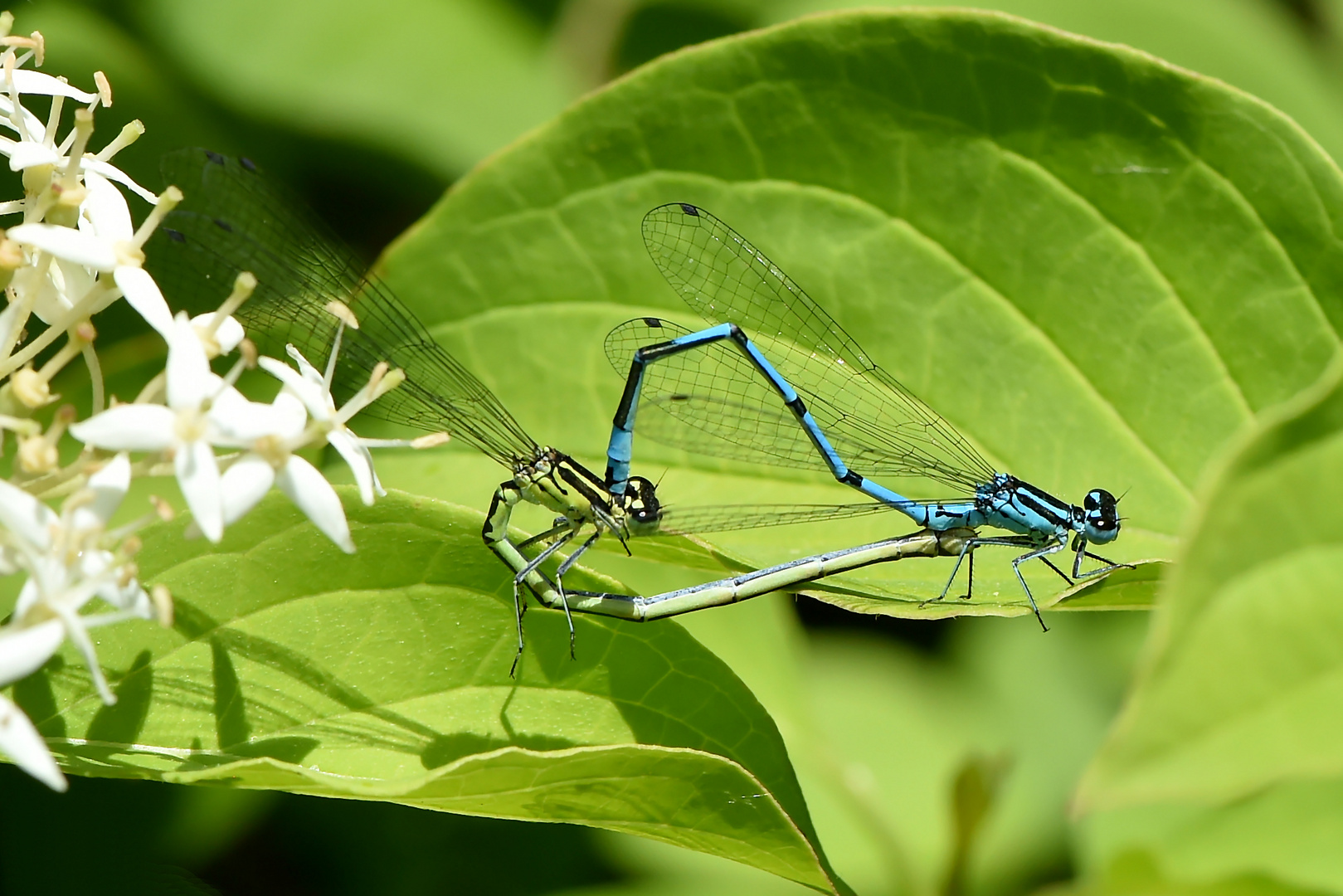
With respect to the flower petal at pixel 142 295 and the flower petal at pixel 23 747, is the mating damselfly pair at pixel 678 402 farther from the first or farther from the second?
the flower petal at pixel 23 747

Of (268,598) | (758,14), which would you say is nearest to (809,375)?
(268,598)

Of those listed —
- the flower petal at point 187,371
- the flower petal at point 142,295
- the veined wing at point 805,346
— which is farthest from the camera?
the veined wing at point 805,346

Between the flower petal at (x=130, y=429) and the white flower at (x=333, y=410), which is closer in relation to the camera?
the flower petal at (x=130, y=429)

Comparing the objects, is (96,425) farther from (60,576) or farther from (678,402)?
(678,402)

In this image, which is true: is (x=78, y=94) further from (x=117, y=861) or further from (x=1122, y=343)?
(x=1122, y=343)

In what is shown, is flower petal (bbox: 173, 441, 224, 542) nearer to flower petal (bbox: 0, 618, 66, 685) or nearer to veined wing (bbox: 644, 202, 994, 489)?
flower petal (bbox: 0, 618, 66, 685)

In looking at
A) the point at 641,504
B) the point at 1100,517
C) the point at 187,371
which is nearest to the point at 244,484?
the point at 187,371

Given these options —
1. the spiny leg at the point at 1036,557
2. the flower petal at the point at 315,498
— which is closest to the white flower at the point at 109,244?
the flower petal at the point at 315,498

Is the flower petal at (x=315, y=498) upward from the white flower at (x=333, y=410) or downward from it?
downward

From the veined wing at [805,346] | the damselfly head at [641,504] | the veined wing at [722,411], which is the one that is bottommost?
the damselfly head at [641,504]
